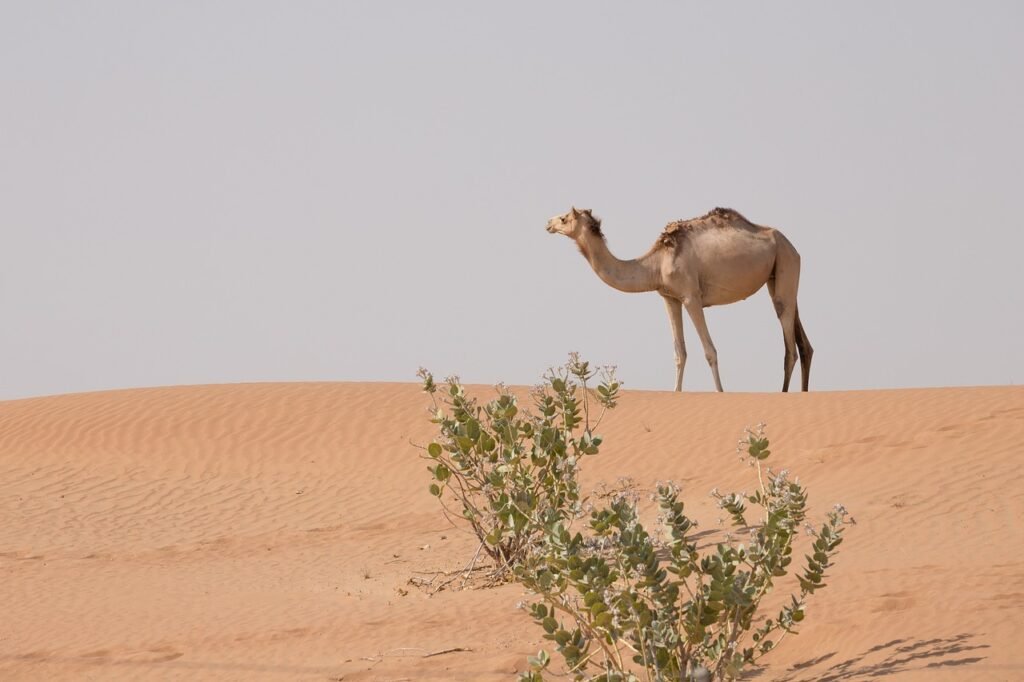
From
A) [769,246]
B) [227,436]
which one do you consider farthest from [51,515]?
[769,246]

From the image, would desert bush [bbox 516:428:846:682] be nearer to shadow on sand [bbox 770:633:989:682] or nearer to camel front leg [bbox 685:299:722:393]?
shadow on sand [bbox 770:633:989:682]

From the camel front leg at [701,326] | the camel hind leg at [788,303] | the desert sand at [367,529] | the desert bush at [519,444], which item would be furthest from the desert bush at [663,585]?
the camel hind leg at [788,303]

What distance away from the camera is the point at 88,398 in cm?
2031

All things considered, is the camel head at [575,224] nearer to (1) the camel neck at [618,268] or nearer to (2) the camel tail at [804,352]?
(1) the camel neck at [618,268]

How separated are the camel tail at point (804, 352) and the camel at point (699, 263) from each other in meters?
0.61

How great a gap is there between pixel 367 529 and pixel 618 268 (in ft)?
20.1

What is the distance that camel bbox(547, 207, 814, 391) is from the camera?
687 inches

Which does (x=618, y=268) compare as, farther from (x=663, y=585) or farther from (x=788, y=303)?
(x=663, y=585)

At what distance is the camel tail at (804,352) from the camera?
1872 centimetres

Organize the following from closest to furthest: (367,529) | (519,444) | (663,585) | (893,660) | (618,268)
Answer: (663,585) → (893,660) → (519,444) → (367,529) → (618,268)

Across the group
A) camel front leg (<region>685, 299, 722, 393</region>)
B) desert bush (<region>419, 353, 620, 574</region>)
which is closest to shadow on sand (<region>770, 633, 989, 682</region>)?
desert bush (<region>419, 353, 620, 574</region>)

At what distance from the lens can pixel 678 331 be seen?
1784cm

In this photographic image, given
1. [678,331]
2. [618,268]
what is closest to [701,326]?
[678,331]

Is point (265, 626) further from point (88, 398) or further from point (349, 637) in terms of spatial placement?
point (88, 398)
